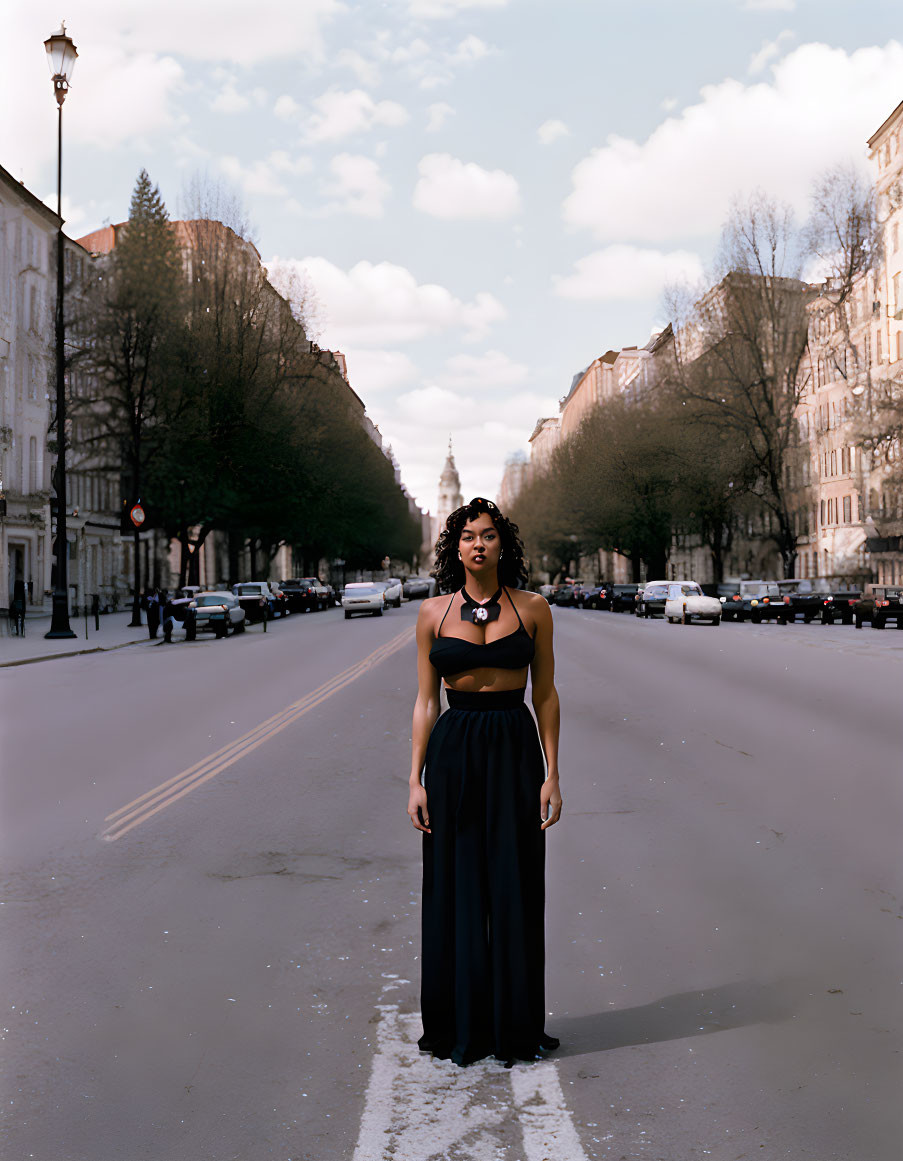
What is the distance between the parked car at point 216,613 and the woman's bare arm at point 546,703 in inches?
1352

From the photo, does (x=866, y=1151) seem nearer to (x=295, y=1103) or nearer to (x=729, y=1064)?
(x=729, y=1064)

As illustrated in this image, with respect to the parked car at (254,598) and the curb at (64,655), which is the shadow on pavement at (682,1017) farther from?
the parked car at (254,598)

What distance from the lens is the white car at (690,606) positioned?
46.8 meters

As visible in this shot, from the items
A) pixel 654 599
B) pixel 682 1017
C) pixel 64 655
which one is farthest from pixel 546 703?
pixel 654 599

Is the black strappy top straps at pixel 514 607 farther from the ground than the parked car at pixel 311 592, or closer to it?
farther from the ground

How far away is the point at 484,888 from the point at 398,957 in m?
1.39

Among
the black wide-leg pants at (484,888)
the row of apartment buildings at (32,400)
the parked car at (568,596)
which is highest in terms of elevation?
the row of apartment buildings at (32,400)

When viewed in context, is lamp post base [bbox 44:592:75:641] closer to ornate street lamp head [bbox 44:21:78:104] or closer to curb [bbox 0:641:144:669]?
curb [bbox 0:641:144:669]

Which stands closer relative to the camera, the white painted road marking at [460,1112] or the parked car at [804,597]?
the white painted road marking at [460,1112]

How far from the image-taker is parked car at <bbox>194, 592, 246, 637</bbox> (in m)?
38.8

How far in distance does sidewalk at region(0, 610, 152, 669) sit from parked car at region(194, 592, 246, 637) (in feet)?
5.87

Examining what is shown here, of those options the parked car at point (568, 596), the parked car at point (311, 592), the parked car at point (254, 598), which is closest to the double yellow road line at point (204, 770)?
the parked car at point (254, 598)

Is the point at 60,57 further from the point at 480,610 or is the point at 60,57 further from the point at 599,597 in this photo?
the point at 599,597

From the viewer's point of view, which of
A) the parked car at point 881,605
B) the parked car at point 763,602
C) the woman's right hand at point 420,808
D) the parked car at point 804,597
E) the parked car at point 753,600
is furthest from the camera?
the parked car at point 753,600
